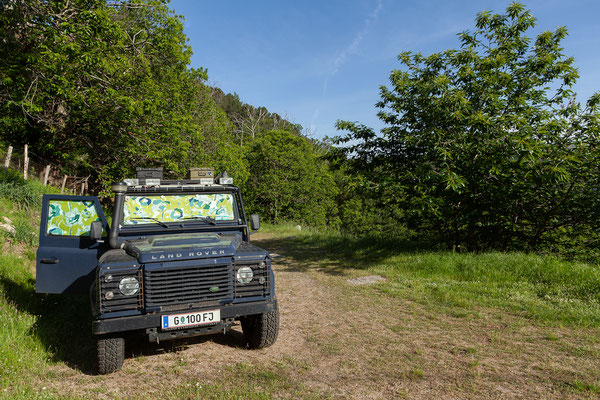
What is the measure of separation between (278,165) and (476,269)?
28.2 metres

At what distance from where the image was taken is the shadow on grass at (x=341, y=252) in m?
11.0

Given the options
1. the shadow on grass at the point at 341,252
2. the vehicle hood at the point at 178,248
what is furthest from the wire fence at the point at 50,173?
the vehicle hood at the point at 178,248

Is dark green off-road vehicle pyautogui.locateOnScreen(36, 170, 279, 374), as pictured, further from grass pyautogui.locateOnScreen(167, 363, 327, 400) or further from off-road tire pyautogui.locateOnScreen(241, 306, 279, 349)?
grass pyautogui.locateOnScreen(167, 363, 327, 400)

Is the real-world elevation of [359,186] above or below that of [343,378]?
above

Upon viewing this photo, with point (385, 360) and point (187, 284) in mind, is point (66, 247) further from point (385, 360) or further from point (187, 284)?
point (385, 360)

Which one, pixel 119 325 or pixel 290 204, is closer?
pixel 119 325

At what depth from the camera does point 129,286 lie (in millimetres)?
4043

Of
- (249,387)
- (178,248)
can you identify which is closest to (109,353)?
(178,248)

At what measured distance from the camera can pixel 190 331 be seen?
4160 millimetres

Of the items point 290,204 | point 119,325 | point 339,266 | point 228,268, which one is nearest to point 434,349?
point 228,268

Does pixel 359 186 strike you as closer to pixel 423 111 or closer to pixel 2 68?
pixel 423 111

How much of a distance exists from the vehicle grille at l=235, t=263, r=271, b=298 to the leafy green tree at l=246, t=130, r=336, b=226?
29705 millimetres

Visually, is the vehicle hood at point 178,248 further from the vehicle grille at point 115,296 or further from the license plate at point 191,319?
the license plate at point 191,319

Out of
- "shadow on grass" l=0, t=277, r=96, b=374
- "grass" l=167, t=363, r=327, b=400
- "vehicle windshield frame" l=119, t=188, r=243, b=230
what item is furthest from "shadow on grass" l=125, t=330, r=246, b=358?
"vehicle windshield frame" l=119, t=188, r=243, b=230
